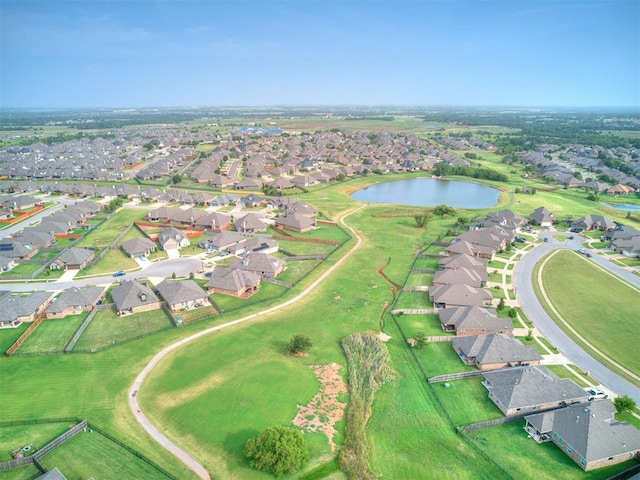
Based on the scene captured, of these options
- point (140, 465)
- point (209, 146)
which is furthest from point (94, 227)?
point (209, 146)

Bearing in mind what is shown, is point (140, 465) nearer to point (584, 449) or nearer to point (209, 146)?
point (584, 449)

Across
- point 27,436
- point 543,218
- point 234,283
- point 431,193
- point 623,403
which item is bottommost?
point 27,436

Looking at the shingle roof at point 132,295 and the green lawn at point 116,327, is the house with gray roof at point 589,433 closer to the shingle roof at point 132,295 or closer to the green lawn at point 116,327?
the green lawn at point 116,327

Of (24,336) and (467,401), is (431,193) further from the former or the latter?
(24,336)

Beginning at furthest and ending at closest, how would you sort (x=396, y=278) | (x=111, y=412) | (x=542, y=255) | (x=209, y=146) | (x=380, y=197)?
(x=209, y=146), (x=380, y=197), (x=542, y=255), (x=396, y=278), (x=111, y=412)

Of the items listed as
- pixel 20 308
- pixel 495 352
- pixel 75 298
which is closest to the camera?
pixel 495 352

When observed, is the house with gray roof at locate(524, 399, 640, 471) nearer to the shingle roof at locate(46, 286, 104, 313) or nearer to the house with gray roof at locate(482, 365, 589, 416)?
the house with gray roof at locate(482, 365, 589, 416)

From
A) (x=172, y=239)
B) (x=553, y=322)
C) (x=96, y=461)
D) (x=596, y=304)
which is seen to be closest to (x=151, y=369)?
(x=96, y=461)
